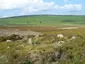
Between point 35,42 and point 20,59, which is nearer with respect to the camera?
point 20,59

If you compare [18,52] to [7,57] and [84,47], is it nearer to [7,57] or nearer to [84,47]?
[7,57]

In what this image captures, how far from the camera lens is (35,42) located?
34438 mm

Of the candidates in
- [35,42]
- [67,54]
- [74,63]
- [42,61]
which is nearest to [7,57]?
[42,61]

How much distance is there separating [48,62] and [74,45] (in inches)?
103

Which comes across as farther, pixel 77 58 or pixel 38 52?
pixel 38 52

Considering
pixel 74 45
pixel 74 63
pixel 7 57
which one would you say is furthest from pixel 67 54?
pixel 7 57

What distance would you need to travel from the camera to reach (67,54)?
23.9 metres

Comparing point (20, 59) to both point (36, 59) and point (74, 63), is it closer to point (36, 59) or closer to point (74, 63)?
point (36, 59)

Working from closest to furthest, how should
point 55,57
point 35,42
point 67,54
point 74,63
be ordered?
point 74,63 → point 67,54 → point 55,57 → point 35,42

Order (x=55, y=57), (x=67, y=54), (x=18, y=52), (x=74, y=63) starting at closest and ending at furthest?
(x=74, y=63) < (x=67, y=54) < (x=55, y=57) < (x=18, y=52)

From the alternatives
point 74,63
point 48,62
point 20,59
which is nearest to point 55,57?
point 48,62

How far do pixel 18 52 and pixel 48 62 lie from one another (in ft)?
12.7

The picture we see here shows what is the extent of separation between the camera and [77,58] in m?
21.5

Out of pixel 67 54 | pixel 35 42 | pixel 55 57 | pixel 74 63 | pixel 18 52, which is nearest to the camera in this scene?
pixel 74 63
